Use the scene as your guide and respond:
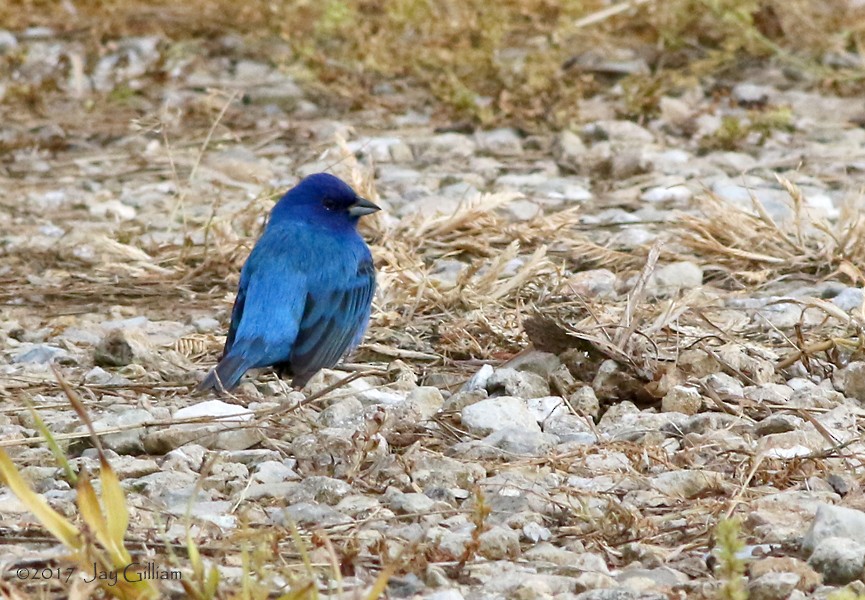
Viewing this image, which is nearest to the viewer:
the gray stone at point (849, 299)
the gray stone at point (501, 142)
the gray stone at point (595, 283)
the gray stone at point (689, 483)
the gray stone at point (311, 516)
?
the gray stone at point (311, 516)

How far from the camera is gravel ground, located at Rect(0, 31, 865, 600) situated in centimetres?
283

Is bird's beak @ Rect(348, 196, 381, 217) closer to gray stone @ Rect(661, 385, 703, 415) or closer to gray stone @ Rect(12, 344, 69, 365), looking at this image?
gray stone @ Rect(12, 344, 69, 365)

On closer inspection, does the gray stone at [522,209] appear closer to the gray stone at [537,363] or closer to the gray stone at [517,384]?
the gray stone at [537,363]

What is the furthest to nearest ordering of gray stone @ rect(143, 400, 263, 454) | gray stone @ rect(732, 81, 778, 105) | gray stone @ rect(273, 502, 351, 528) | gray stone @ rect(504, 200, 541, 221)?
gray stone @ rect(732, 81, 778, 105), gray stone @ rect(504, 200, 541, 221), gray stone @ rect(143, 400, 263, 454), gray stone @ rect(273, 502, 351, 528)

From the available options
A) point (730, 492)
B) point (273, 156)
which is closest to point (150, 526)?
point (730, 492)

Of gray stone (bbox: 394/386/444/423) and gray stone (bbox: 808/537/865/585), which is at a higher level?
gray stone (bbox: 808/537/865/585)

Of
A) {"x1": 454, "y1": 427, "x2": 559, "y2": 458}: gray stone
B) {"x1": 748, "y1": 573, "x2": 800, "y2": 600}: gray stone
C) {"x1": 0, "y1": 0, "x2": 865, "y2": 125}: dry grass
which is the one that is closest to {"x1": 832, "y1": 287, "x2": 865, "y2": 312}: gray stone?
{"x1": 454, "y1": 427, "x2": 559, "y2": 458}: gray stone

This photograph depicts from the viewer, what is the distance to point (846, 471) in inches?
126

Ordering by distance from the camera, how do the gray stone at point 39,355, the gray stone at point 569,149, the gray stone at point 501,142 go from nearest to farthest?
the gray stone at point 39,355 < the gray stone at point 569,149 < the gray stone at point 501,142

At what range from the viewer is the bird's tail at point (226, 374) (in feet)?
13.2

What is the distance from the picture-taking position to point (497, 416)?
11.7 feet

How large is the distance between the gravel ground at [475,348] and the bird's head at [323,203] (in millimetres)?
241

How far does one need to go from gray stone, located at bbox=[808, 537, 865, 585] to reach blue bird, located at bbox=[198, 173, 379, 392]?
1843mm

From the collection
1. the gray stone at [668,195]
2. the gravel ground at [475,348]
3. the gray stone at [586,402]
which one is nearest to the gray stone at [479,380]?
the gravel ground at [475,348]
